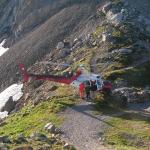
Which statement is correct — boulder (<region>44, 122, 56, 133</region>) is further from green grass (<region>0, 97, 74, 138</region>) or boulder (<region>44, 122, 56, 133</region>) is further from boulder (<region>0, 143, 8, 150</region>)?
boulder (<region>0, 143, 8, 150</region>)

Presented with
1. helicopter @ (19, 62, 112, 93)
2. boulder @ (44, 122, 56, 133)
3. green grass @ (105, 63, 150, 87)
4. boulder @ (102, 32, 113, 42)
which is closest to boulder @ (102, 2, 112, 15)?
boulder @ (102, 32, 113, 42)

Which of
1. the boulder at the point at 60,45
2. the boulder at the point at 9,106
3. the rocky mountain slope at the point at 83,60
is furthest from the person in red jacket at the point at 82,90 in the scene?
the boulder at the point at 60,45

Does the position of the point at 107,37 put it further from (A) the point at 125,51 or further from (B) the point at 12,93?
(B) the point at 12,93

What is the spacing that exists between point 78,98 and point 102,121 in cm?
1017

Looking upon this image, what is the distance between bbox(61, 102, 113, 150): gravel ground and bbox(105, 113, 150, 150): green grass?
0.98m

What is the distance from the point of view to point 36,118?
171 ft

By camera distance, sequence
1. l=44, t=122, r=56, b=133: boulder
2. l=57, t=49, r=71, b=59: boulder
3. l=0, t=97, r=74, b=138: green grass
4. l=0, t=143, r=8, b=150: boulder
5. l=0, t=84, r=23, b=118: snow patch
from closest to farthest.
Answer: l=0, t=143, r=8, b=150: boulder → l=44, t=122, r=56, b=133: boulder → l=0, t=97, r=74, b=138: green grass → l=0, t=84, r=23, b=118: snow patch → l=57, t=49, r=71, b=59: boulder

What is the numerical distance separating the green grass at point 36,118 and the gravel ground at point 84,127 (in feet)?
4.42

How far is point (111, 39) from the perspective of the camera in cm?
7712

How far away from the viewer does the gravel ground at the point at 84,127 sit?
4034 cm

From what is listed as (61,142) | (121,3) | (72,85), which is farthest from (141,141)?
Result: (121,3)

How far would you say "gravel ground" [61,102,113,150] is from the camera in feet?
Result: 132

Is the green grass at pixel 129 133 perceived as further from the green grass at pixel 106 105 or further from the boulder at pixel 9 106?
the boulder at pixel 9 106

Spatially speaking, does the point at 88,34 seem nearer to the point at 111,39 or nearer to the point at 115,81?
the point at 111,39
